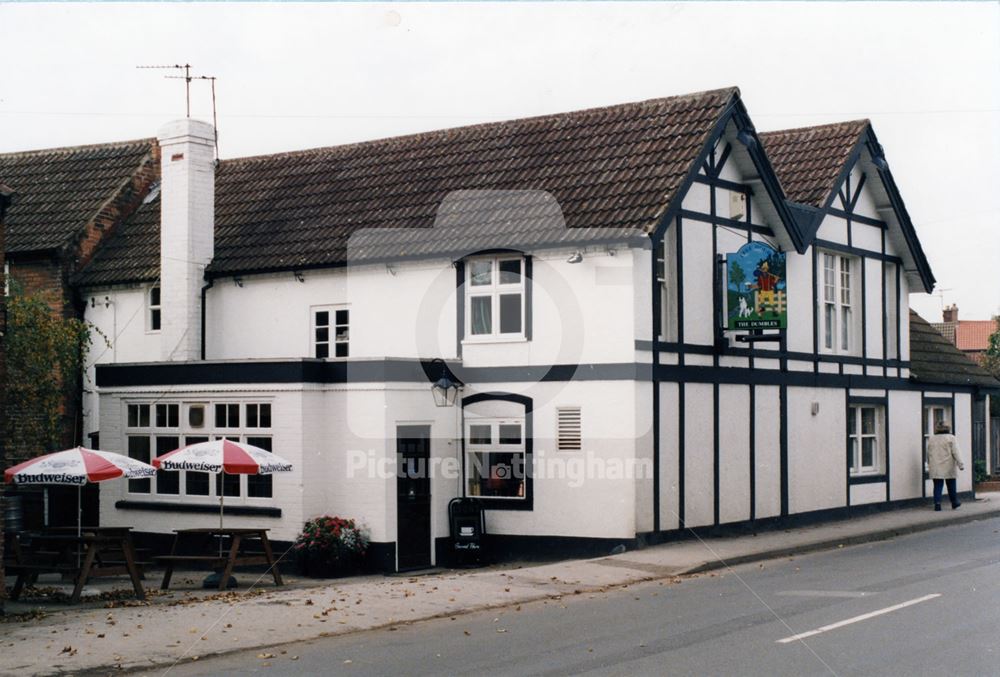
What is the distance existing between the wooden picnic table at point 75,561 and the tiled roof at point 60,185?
35.2ft

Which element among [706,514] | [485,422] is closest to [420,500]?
[485,422]

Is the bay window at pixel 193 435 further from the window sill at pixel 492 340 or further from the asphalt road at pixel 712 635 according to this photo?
the asphalt road at pixel 712 635

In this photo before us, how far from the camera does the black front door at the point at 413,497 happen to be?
2138 cm

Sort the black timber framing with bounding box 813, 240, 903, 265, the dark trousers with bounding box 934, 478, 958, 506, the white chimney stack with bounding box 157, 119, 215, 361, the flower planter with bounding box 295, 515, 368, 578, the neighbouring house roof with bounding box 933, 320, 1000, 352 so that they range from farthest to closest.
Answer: the neighbouring house roof with bounding box 933, 320, 1000, 352 → the dark trousers with bounding box 934, 478, 958, 506 → the black timber framing with bounding box 813, 240, 903, 265 → the white chimney stack with bounding box 157, 119, 215, 361 → the flower planter with bounding box 295, 515, 368, 578

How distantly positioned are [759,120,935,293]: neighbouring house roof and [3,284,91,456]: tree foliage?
14393mm

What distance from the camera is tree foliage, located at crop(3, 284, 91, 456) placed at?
22.0 meters

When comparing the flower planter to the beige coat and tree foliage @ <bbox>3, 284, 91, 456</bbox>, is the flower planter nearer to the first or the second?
tree foliage @ <bbox>3, 284, 91, 456</bbox>

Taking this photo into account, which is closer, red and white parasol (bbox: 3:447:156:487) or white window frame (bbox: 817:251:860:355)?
red and white parasol (bbox: 3:447:156:487)

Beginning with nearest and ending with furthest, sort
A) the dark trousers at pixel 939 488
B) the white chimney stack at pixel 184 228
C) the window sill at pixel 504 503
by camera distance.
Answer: the window sill at pixel 504 503 < the white chimney stack at pixel 184 228 < the dark trousers at pixel 939 488

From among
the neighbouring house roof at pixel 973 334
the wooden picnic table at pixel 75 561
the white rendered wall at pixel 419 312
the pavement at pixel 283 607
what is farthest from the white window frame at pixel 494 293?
the neighbouring house roof at pixel 973 334

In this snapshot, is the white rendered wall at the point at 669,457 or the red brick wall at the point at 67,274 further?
the red brick wall at the point at 67,274

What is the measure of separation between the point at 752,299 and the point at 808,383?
414cm

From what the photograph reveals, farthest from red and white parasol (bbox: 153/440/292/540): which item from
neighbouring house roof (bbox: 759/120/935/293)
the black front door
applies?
neighbouring house roof (bbox: 759/120/935/293)

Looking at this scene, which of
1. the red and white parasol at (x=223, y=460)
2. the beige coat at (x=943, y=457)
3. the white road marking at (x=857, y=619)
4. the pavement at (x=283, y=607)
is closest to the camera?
the white road marking at (x=857, y=619)
